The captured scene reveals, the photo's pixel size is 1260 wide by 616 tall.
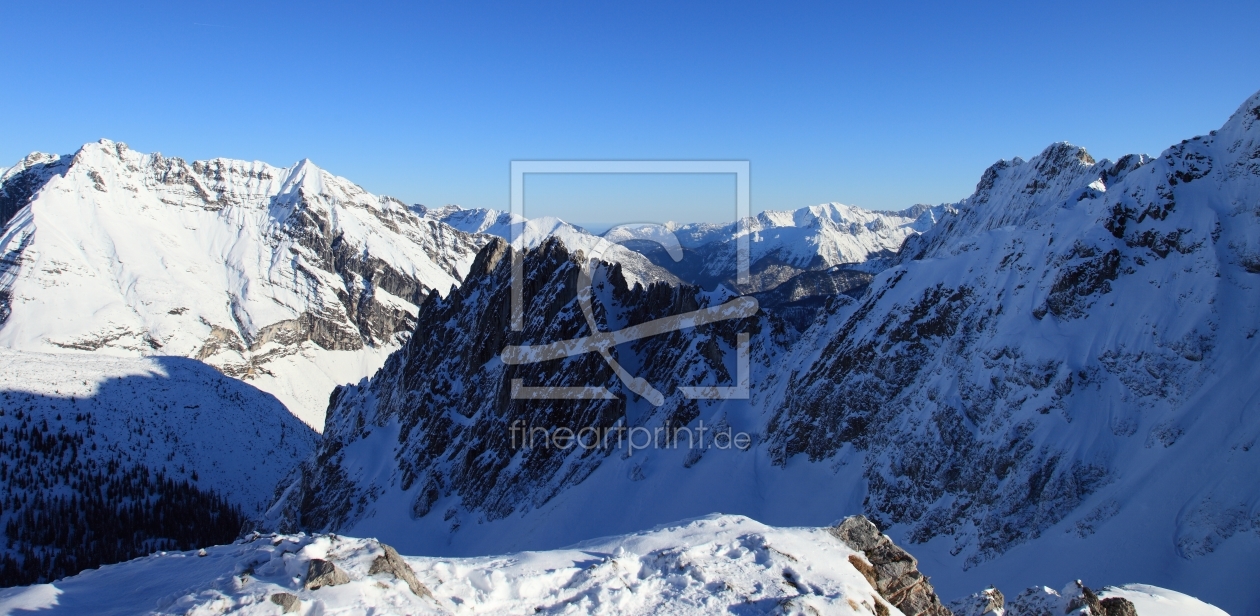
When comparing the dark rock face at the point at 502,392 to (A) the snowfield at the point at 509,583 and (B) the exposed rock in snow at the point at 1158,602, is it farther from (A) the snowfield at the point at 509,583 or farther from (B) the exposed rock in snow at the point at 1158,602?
(B) the exposed rock in snow at the point at 1158,602

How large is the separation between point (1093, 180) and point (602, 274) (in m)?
57.6

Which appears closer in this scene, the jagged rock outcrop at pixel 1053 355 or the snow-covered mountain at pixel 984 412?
the snow-covered mountain at pixel 984 412

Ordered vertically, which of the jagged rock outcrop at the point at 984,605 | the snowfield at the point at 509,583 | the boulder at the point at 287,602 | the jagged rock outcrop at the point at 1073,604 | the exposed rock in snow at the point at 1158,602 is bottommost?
the exposed rock in snow at the point at 1158,602

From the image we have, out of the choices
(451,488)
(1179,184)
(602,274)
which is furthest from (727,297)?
(1179,184)

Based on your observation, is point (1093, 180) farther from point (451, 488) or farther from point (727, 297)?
point (451, 488)

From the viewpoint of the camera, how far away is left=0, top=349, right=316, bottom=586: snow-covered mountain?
127188mm

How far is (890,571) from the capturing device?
28.1m

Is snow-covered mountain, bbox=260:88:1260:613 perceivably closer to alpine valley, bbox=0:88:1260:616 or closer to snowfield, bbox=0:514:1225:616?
alpine valley, bbox=0:88:1260:616

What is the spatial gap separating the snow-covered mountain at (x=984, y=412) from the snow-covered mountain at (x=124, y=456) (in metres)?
71.3

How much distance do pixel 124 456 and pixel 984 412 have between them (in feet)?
581

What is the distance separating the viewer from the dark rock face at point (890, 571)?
26953 mm

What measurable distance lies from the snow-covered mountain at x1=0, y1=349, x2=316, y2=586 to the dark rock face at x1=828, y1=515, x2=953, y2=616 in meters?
134

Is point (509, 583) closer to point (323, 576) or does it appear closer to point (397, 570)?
point (397, 570)

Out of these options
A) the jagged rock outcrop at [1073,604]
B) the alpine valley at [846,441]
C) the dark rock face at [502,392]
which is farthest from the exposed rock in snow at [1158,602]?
the dark rock face at [502,392]
